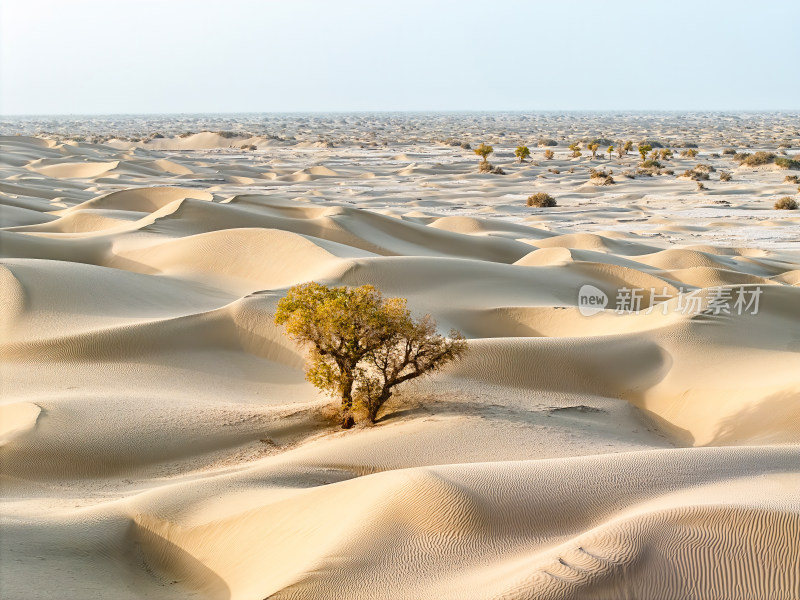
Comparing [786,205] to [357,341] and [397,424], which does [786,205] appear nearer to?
[357,341]

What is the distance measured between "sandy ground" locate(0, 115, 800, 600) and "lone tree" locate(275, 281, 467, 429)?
361mm

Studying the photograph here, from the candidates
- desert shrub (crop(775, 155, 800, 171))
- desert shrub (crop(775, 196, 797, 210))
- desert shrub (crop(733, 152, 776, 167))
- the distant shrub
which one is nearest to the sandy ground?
desert shrub (crop(775, 196, 797, 210))

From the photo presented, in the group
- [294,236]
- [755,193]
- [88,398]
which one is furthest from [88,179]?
[88,398]

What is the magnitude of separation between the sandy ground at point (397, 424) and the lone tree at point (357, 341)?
0.36 m

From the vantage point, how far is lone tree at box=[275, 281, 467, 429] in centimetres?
839

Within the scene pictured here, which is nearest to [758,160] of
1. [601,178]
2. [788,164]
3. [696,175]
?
[788,164]

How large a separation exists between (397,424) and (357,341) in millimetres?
918

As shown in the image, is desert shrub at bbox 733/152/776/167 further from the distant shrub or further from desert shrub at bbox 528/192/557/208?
desert shrub at bbox 528/192/557/208

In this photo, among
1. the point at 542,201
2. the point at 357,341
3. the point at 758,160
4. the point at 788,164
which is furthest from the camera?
the point at 758,160

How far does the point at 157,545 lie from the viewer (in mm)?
5742

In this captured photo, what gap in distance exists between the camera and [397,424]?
819 centimetres

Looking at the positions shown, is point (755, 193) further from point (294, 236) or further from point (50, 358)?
point (50, 358)

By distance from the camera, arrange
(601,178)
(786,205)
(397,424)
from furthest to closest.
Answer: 1. (601,178)
2. (786,205)
3. (397,424)

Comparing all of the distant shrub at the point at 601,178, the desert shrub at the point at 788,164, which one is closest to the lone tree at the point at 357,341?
the distant shrub at the point at 601,178
